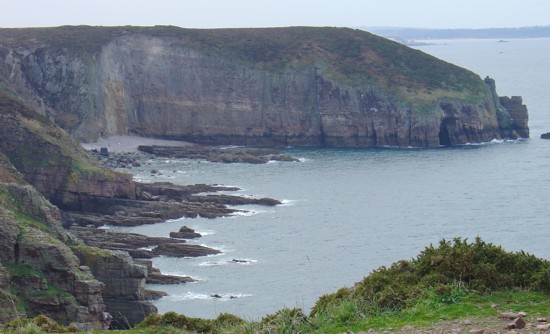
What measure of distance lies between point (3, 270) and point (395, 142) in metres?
83.5

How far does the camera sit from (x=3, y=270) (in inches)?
1762

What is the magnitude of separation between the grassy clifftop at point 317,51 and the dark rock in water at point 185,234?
190ft

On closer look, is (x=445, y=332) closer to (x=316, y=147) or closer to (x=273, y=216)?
(x=273, y=216)

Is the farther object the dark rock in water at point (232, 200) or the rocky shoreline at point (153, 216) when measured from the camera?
the dark rock in water at point (232, 200)

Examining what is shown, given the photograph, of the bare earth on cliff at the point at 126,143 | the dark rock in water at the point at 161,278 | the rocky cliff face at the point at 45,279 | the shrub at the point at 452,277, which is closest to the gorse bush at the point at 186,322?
the shrub at the point at 452,277

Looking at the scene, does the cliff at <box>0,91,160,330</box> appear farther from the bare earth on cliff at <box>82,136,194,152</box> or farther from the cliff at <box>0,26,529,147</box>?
the cliff at <box>0,26,529,147</box>

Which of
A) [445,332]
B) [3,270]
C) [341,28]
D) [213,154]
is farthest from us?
[341,28]

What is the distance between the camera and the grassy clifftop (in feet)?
429

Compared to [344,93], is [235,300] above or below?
below

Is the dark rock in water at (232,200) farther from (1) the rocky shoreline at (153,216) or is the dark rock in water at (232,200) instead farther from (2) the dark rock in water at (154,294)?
(2) the dark rock in water at (154,294)

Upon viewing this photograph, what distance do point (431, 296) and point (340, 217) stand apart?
62186 millimetres

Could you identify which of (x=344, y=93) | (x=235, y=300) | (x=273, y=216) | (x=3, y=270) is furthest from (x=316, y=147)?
(x=3, y=270)

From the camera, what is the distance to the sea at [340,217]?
6031cm

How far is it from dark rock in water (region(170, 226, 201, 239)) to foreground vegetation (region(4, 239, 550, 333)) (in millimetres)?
51090
